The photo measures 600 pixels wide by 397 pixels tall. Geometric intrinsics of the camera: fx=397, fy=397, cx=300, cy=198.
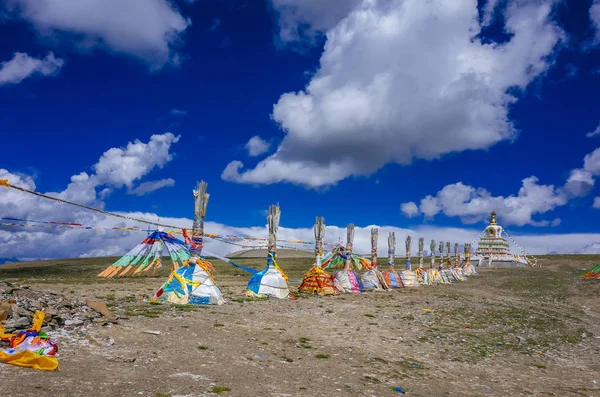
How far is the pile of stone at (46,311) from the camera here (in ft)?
32.8

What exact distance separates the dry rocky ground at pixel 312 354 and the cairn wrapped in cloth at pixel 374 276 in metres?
10.3

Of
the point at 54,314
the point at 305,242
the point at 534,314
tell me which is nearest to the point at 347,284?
the point at 305,242

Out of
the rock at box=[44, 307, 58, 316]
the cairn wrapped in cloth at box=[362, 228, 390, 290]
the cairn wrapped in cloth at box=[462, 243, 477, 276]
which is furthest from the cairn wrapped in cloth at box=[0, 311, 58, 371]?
the cairn wrapped in cloth at box=[462, 243, 477, 276]

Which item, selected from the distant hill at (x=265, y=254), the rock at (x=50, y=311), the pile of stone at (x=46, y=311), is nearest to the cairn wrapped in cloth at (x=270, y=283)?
the pile of stone at (x=46, y=311)

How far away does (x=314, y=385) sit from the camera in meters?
9.19

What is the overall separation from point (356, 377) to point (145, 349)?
5.51 m

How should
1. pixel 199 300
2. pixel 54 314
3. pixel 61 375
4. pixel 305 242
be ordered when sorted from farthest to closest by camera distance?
pixel 305 242 < pixel 199 300 < pixel 54 314 < pixel 61 375

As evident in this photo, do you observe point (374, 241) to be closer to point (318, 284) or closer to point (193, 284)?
point (318, 284)

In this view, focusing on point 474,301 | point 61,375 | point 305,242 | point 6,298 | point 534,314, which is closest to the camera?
point 61,375

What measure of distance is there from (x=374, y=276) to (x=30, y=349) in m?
27.3

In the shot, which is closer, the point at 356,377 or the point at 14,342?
the point at 14,342

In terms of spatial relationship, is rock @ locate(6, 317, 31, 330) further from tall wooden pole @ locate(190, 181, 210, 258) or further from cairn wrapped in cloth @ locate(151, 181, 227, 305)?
tall wooden pole @ locate(190, 181, 210, 258)

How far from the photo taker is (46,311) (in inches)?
440

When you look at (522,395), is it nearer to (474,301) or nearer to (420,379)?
(420,379)
